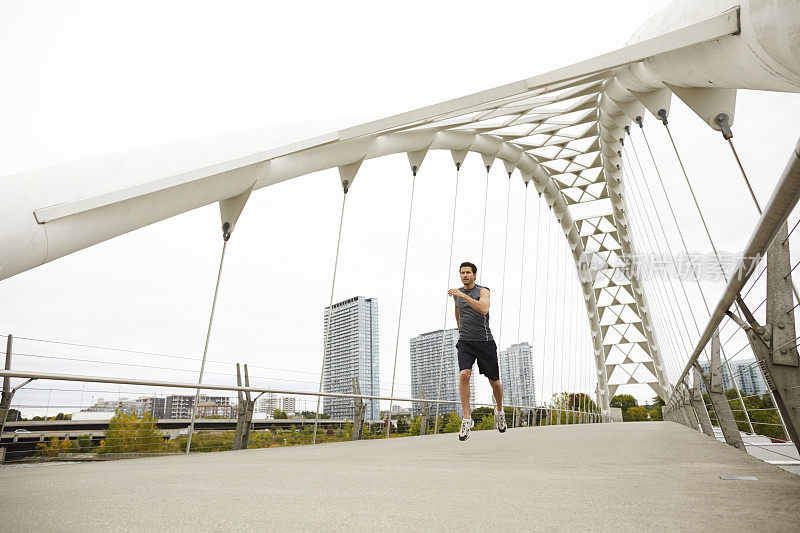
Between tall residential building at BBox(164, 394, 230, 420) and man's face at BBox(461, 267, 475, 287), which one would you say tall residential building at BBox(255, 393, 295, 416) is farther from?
man's face at BBox(461, 267, 475, 287)

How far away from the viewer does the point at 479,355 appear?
5.34 meters

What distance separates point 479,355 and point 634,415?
4040 centimetres

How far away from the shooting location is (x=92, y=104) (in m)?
9.60

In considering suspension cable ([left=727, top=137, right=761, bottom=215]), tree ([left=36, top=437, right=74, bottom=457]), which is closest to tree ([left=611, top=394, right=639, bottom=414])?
suspension cable ([left=727, top=137, right=761, bottom=215])

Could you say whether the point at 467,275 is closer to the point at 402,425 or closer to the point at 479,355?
the point at 479,355

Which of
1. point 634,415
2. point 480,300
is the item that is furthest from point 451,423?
point 634,415

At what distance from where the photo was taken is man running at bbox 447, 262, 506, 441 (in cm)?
520

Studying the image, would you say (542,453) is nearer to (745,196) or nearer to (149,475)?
(149,475)

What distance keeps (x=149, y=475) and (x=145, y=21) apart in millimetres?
9571

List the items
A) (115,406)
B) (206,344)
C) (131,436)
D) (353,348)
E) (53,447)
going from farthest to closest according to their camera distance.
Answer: (353,348) < (206,344) < (115,406) < (131,436) < (53,447)

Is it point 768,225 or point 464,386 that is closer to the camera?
point 768,225

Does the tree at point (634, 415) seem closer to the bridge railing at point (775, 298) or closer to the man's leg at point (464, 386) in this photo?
the man's leg at point (464, 386)

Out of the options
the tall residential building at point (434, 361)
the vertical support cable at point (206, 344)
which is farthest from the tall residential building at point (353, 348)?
the tall residential building at point (434, 361)

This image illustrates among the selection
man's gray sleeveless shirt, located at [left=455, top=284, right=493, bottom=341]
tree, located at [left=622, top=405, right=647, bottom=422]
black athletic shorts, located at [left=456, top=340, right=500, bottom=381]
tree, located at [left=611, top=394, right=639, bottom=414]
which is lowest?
black athletic shorts, located at [left=456, top=340, right=500, bottom=381]
